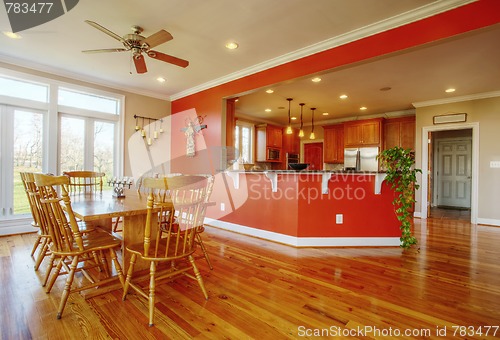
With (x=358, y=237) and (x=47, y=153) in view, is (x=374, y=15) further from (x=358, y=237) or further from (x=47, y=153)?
(x=47, y=153)

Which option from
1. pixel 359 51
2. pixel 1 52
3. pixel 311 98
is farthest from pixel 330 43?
pixel 1 52

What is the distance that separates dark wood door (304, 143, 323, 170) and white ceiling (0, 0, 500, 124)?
3007 mm

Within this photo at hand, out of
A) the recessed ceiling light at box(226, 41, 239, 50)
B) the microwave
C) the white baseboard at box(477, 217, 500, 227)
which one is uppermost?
the recessed ceiling light at box(226, 41, 239, 50)

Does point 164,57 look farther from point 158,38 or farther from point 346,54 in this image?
point 346,54

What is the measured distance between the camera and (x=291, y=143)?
26.9 ft

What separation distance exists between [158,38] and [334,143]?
596 centimetres

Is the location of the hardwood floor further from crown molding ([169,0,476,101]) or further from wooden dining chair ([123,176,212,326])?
crown molding ([169,0,476,101])

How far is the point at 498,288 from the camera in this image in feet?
7.27

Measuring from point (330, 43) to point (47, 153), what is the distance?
4669 millimetres

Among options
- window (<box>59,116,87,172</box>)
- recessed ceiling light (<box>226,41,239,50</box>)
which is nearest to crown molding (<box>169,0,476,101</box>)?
recessed ceiling light (<box>226,41,239,50</box>)

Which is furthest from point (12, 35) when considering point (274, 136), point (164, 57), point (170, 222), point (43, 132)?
point (274, 136)

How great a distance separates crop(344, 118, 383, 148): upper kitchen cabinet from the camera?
6.51 meters

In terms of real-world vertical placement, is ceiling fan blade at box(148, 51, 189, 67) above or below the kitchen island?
above

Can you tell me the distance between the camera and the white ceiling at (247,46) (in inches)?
99.0
